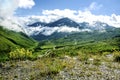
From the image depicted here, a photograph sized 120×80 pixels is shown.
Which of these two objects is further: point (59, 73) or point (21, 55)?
point (21, 55)

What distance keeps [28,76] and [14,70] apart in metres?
4.32

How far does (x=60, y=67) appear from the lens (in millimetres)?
25750

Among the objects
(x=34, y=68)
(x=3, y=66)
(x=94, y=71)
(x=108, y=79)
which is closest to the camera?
(x=108, y=79)

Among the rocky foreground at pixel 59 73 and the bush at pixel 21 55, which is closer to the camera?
the rocky foreground at pixel 59 73

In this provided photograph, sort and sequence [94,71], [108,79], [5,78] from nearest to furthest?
[108,79]
[5,78]
[94,71]

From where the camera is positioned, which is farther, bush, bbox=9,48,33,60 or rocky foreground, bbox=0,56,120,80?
bush, bbox=9,48,33,60

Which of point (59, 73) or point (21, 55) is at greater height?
point (59, 73)


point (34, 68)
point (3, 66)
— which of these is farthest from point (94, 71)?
point (3, 66)

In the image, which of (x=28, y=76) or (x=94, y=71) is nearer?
(x=28, y=76)

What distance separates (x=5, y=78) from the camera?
22969mm

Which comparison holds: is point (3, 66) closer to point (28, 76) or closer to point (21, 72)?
point (21, 72)

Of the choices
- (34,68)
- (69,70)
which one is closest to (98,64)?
(69,70)

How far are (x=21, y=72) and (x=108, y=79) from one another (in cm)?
948

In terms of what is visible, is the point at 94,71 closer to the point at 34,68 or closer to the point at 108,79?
the point at 108,79
